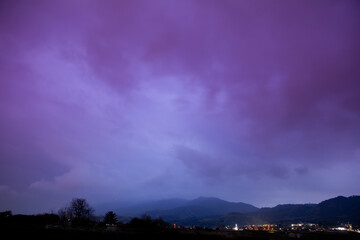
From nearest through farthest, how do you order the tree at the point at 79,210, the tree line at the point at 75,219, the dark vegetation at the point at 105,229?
the dark vegetation at the point at 105,229
the tree line at the point at 75,219
the tree at the point at 79,210

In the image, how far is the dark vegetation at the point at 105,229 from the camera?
51281 millimetres

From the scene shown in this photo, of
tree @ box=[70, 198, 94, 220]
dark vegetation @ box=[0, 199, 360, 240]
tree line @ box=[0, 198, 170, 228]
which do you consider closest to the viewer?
dark vegetation @ box=[0, 199, 360, 240]

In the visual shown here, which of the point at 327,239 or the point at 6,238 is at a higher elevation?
the point at 6,238

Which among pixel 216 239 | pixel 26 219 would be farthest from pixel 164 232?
pixel 26 219

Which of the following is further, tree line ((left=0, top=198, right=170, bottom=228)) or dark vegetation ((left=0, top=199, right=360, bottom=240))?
tree line ((left=0, top=198, right=170, bottom=228))

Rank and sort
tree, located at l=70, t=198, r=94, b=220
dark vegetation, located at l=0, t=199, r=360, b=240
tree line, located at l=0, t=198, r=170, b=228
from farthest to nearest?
tree, located at l=70, t=198, r=94, b=220 → tree line, located at l=0, t=198, r=170, b=228 → dark vegetation, located at l=0, t=199, r=360, b=240

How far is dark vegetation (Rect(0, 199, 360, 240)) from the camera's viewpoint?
51.3 meters

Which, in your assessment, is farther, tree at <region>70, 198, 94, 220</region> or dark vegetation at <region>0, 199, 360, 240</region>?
tree at <region>70, 198, 94, 220</region>

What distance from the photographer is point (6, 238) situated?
38344mm

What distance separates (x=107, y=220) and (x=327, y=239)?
83006mm

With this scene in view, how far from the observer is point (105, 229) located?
71.3 m

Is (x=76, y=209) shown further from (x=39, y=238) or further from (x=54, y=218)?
(x=39, y=238)

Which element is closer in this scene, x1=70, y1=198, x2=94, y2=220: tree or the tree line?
the tree line

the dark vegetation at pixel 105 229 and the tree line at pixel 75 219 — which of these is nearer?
the dark vegetation at pixel 105 229
